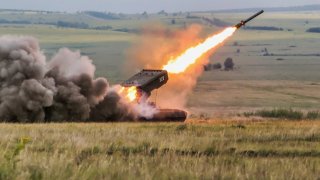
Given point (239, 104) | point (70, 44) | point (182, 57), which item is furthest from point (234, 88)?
point (70, 44)

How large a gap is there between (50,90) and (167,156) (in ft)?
71.4

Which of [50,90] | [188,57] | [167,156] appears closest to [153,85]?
[188,57]

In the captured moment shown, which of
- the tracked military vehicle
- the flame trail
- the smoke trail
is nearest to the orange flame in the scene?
the flame trail

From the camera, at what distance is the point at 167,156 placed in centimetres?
1388

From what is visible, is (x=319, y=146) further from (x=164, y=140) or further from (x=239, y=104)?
(x=239, y=104)

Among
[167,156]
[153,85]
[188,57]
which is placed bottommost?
[153,85]

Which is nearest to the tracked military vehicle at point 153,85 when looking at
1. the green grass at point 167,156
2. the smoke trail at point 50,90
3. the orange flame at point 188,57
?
the smoke trail at point 50,90

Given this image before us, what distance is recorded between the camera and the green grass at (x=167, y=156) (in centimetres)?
1059

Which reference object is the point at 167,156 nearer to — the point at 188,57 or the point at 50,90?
the point at 50,90

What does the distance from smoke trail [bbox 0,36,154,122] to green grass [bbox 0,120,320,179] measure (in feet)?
39.7

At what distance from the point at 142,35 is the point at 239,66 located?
78737mm

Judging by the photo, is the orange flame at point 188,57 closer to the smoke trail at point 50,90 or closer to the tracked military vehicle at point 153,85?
the tracked military vehicle at point 153,85

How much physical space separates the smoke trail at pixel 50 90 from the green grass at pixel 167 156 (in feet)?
39.7

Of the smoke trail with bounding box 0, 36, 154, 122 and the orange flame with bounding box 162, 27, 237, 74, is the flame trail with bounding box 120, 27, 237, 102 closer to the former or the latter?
the orange flame with bounding box 162, 27, 237, 74
